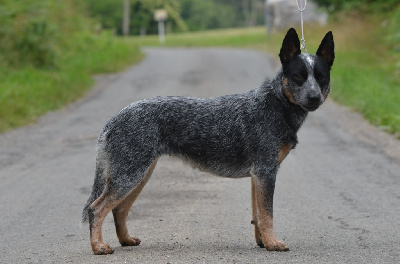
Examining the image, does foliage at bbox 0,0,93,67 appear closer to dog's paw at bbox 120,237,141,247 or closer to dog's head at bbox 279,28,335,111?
dog's paw at bbox 120,237,141,247

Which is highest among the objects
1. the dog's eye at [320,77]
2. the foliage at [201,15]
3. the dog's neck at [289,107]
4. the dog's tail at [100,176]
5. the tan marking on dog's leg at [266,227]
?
the dog's eye at [320,77]

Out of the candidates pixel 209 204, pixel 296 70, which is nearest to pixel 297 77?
pixel 296 70

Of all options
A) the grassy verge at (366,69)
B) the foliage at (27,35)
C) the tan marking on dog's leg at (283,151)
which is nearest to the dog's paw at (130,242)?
the tan marking on dog's leg at (283,151)

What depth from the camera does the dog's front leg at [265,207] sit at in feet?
20.8

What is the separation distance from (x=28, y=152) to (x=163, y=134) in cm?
708

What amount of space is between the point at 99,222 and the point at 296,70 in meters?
2.14

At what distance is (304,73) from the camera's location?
6.32 meters

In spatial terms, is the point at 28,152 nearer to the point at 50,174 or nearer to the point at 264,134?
the point at 50,174

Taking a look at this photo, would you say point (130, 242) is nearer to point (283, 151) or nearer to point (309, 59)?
point (283, 151)

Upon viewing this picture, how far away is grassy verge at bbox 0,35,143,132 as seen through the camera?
680 inches

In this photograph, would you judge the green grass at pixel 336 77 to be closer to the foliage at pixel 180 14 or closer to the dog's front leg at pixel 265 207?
the dog's front leg at pixel 265 207

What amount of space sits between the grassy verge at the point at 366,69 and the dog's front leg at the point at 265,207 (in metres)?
8.46

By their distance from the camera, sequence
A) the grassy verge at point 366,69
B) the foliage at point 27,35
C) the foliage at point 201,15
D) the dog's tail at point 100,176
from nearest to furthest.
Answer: the dog's tail at point 100,176
the grassy verge at point 366,69
the foliage at point 27,35
the foliage at point 201,15

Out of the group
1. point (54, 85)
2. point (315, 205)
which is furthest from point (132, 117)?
point (54, 85)
